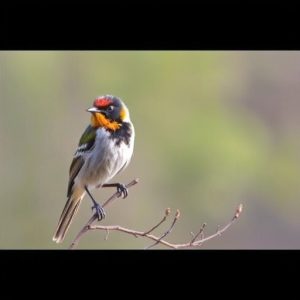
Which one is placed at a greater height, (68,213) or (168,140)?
(168,140)

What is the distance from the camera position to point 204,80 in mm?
23438

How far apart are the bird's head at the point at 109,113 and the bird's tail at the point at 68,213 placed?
0.68m

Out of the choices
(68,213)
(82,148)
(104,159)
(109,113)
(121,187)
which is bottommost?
(68,213)

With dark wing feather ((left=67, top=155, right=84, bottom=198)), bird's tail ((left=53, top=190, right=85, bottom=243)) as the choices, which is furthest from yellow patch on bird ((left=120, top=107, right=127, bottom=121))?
bird's tail ((left=53, top=190, right=85, bottom=243))

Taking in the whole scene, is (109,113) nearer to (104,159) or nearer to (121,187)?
(104,159)

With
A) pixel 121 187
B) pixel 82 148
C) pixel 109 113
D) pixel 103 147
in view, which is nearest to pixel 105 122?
pixel 109 113

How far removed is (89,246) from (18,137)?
3.87 metres

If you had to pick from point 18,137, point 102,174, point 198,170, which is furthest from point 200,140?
point 102,174

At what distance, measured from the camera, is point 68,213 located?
7551 millimetres

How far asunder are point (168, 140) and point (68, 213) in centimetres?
1379

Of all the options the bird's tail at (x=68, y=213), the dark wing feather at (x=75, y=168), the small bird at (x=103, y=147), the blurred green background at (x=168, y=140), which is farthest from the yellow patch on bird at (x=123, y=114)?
the blurred green background at (x=168, y=140)

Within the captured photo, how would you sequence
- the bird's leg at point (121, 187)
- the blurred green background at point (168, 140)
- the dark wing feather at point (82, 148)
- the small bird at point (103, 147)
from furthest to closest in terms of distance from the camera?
1. the blurred green background at point (168, 140)
2. the dark wing feather at point (82, 148)
3. the small bird at point (103, 147)
4. the bird's leg at point (121, 187)

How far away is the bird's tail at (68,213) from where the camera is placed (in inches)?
290

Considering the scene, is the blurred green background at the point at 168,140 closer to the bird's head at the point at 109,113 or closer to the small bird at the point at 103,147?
the small bird at the point at 103,147
